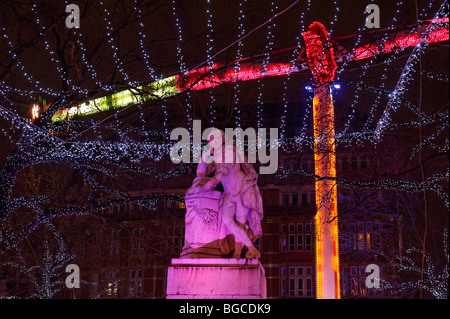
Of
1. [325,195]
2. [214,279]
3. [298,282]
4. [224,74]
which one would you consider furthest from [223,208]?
[298,282]

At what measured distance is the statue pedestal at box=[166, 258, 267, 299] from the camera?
780 centimetres

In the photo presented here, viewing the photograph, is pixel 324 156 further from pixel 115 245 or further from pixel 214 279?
pixel 115 245

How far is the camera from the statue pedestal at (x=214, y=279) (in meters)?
7.80

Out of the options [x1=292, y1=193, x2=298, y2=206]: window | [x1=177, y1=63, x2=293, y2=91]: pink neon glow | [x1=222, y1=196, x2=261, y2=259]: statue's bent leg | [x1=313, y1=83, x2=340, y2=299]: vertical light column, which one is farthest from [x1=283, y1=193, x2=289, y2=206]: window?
[x1=222, y1=196, x2=261, y2=259]: statue's bent leg

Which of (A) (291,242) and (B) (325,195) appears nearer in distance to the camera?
(B) (325,195)

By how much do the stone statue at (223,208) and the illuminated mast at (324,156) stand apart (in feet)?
11.1

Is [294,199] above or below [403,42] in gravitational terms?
above

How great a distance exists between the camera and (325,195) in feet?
44.4

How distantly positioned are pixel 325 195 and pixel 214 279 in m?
6.30

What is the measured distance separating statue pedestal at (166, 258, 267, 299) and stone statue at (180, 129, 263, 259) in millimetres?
213

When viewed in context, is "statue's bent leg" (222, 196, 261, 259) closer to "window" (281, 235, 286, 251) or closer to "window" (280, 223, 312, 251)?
"window" (280, 223, 312, 251)

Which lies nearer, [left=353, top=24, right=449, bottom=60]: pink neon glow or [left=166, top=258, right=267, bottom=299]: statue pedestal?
[left=166, top=258, right=267, bottom=299]: statue pedestal
